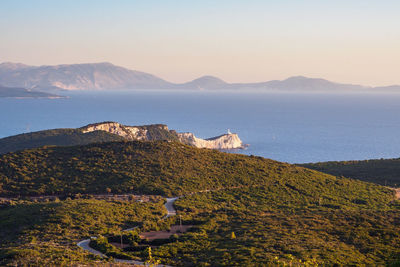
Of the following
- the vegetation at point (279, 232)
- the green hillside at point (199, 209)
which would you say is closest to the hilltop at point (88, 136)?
the green hillside at point (199, 209)

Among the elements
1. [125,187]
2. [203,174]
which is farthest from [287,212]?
[125,187]

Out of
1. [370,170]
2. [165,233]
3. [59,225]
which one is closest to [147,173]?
[59,225]

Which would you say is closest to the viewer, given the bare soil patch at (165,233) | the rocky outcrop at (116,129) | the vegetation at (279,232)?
the vegetation at (279,232)

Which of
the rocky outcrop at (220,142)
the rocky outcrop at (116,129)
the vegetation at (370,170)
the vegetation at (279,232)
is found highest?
the rocky outcrop at (116,129)

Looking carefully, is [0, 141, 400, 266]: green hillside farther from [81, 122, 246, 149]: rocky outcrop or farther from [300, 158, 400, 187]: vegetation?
[81, 122, 246, 149]: rocky outcrop

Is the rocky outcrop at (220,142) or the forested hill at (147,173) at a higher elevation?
the forested hill at (147,173)

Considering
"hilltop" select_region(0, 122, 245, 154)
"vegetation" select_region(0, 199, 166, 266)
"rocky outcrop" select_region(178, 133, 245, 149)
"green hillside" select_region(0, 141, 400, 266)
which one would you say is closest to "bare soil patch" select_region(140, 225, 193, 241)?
"green hillside" select_region(0, 141, 400, 266)

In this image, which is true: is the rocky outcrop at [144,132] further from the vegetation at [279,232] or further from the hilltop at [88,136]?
the vegetation at [279,232]
